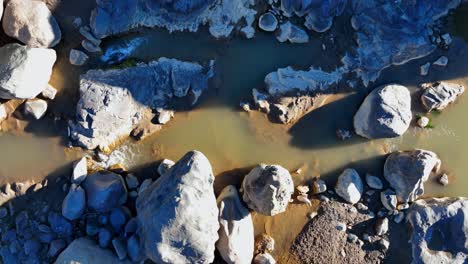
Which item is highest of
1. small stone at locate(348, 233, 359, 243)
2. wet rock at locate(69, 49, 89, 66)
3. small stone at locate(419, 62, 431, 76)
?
wet rock at locate(69, 49, 89, 66)

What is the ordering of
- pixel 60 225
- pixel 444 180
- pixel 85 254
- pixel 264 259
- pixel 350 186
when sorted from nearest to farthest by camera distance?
pixel 85 254, pixel 60 225, pixel 264 259, pixel 350 186, pixel 444 180

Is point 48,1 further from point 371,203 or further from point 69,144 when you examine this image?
point 371,203

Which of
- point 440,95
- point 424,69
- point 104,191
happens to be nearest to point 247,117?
point 104,191

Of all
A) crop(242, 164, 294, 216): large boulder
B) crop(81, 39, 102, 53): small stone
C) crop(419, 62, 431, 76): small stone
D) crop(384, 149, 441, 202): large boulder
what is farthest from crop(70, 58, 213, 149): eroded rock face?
crop(419, 62, 431, 76): small stone

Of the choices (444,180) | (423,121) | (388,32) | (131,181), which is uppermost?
(388,32)

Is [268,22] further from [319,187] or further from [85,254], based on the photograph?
[85,254]

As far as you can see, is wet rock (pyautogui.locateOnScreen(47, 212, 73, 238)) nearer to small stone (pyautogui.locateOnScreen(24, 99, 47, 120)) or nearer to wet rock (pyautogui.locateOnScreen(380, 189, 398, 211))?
small stone (pyautogui.locateOnScreen(24, 99, 47, 120))
